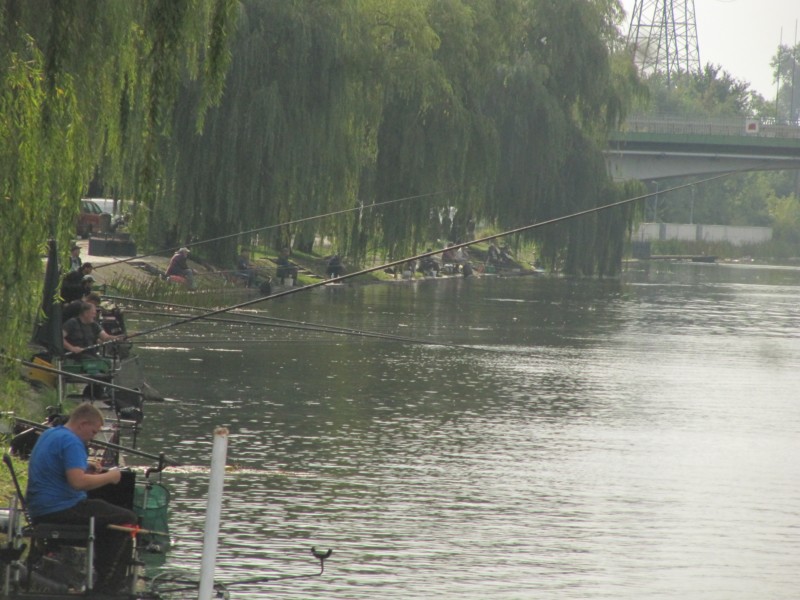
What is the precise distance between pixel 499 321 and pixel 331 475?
74.4 ft

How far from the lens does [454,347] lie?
3031cm

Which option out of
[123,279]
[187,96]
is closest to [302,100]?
[187,96]

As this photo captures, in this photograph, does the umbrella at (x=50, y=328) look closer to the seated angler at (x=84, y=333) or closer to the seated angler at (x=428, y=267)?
the seated angler at (x=84, y=333)

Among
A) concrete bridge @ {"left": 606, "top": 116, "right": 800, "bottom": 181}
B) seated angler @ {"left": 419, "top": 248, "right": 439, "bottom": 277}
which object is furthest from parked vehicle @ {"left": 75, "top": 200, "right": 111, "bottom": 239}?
concrete bridge @ {"left": 606, "top": 116, "right": 800, "bottom": 181}

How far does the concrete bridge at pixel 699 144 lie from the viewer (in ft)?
235

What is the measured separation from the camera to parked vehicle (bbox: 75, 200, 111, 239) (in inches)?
1755

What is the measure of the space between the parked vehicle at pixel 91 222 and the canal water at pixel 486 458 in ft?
35.9

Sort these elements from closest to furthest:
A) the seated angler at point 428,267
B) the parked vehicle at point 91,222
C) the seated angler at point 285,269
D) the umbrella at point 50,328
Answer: the umbrella at point 50,328 → the seated angler at point 285,269 → the parked vehicle at point 91,222 → the seated angler at point 428,267

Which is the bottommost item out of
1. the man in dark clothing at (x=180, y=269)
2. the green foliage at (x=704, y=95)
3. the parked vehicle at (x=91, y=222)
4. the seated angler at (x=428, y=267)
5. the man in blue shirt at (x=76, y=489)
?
the man in blue shirt at (x=76, y=489)

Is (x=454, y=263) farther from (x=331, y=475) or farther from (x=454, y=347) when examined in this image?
(x=331, y=475)

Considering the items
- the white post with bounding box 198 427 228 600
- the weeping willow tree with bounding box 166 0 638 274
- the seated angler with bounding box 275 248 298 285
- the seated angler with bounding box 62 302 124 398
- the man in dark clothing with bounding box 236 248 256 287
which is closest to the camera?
the white post with bounding box 198 427 228 600

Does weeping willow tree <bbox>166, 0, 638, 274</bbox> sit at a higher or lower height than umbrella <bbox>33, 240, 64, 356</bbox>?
higher

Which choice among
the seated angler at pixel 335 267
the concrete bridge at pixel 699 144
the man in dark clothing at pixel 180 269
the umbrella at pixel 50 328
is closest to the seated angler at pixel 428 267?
the seated angler at pixel 335 267

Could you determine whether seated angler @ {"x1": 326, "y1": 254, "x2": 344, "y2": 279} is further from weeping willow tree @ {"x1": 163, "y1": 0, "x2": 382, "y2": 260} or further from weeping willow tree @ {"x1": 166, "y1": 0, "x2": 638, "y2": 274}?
weeping willow tree @ {"x1": 163, "y1": 0, "x2": 382, "y2": 260}
